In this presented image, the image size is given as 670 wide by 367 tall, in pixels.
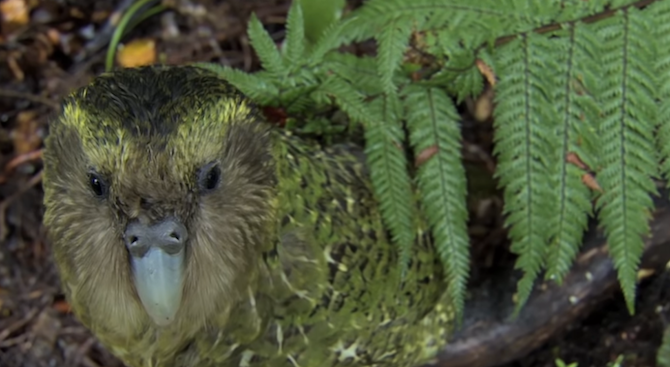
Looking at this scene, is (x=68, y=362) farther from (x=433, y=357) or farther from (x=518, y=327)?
(x=518, y=327)

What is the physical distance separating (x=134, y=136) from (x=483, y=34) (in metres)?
0.90

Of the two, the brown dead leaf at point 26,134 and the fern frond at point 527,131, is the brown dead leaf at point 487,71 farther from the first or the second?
the brown dead leaf at point 26,134

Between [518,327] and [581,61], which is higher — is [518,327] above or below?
below

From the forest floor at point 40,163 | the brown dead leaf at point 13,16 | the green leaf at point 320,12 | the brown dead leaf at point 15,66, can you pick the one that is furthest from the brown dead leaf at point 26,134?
the green leaf at point 320,12

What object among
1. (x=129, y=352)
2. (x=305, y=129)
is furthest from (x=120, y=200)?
(x=305, y=129)

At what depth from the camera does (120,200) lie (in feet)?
4.37

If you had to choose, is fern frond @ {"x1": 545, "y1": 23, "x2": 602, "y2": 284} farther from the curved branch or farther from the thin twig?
the thin twig

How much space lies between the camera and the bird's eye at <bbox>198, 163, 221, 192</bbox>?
137 centimetres

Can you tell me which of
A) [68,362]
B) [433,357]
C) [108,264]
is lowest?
[433,357]

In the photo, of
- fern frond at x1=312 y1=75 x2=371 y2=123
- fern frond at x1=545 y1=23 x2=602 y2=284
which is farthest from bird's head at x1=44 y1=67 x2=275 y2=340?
fern frond at x1=545 y1=23 x2=602 y2=284

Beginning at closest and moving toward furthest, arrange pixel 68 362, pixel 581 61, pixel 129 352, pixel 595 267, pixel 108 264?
pixel 108 264 < pixel 129 352 < pixel 581 61 < pixel 595 267 < pixel 68 362

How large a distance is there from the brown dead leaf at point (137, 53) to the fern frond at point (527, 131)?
1.20 metres

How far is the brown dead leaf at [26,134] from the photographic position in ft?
8.35

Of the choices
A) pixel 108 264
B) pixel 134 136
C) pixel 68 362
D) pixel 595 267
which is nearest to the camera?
pixel 134 136
